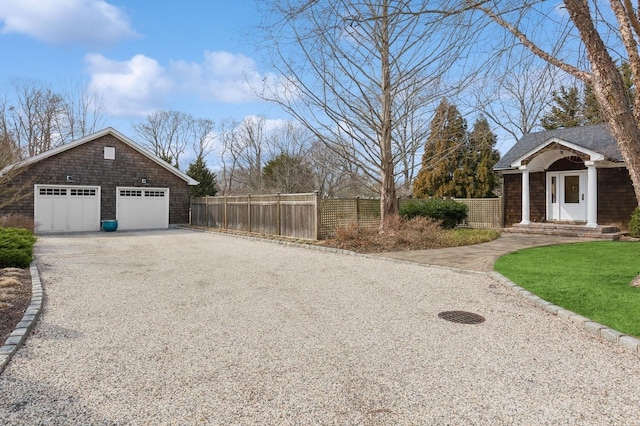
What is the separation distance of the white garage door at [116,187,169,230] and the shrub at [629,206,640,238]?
20.8 m

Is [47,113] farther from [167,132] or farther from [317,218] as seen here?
[317,218]

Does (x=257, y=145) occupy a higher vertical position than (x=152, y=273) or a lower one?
higher

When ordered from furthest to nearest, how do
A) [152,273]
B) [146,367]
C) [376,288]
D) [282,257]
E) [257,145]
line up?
1. [257,145]
2. [282,257]
3. [152,273]
4. [376,288]
5. [146,367]

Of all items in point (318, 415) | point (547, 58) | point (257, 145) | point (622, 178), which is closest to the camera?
point (318, 415)

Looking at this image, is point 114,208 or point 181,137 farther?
point 181,137

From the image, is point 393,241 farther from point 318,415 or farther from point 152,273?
point 318,415

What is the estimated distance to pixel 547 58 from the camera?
6.10m

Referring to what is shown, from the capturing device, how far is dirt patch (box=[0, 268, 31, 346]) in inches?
173

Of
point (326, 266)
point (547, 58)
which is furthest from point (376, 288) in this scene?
point (547, 58)

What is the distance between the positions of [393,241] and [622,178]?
9.23m

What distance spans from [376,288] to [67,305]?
4496 mm

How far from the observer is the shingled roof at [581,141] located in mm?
14102

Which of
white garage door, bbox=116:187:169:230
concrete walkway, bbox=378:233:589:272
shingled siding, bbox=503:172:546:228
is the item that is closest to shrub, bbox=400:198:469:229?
shingled siding, bbox=503:172:546:228

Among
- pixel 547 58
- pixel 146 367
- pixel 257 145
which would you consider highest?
pixel 257 145
